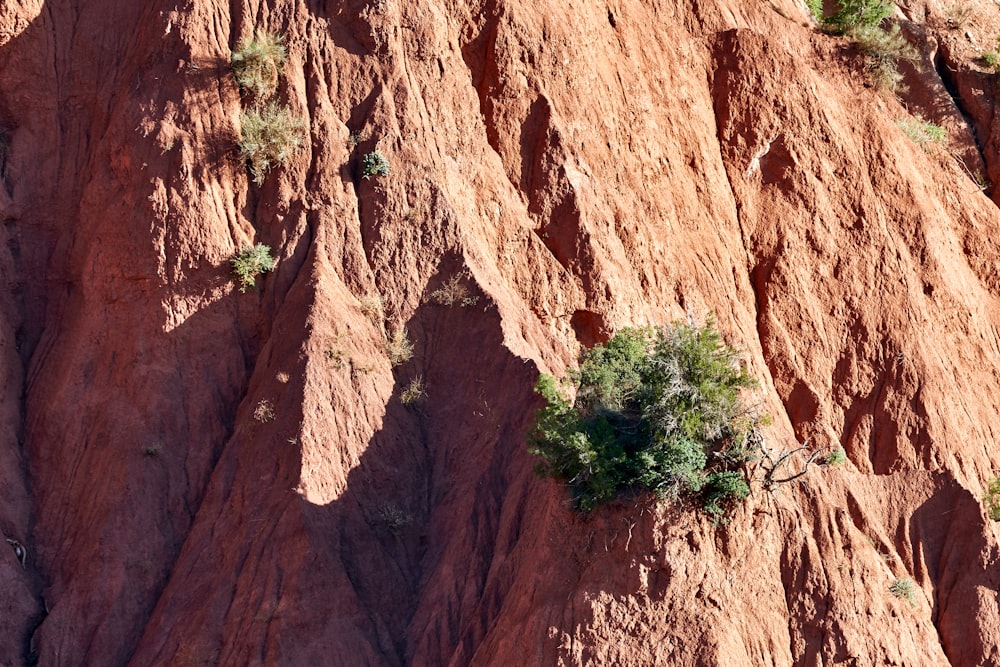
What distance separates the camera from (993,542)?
72.3ft

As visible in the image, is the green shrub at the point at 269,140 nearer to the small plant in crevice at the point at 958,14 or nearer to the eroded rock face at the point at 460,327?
the eroded rock face at the point at 460,327

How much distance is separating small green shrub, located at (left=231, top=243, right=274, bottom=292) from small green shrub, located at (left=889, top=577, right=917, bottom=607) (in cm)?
1154

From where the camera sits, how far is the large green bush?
1791cm

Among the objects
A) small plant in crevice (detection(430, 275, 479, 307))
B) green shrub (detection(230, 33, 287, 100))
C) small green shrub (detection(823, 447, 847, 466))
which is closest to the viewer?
small green shrub (detection(823, 447, 847, 466))

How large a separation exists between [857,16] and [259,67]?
13103 millimetres

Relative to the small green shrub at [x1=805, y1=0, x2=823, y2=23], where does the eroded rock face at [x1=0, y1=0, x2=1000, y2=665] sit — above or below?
below

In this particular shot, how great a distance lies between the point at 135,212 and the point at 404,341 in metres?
5.60

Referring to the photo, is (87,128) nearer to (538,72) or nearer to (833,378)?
(538,72)

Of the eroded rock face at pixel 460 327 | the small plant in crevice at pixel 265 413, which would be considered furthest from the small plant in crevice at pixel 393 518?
the small plant in crevice at pixel 265 413

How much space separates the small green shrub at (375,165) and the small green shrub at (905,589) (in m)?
10.8

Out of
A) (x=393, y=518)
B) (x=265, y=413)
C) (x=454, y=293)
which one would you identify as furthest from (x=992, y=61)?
(x=265, y=413)

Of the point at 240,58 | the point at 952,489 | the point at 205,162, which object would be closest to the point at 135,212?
the point at 205,162

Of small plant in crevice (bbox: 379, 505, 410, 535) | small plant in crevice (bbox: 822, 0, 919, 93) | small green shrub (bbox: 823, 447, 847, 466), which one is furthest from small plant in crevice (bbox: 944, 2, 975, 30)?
small plant in crevice (bbox: 379, 505, 410, 535)

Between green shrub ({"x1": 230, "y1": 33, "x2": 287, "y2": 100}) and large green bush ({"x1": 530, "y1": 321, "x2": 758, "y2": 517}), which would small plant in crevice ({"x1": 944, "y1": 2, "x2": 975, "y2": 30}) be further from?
green shrub ({"x1": 230, "y1": 33, "x2": 287, "y2": 100})
